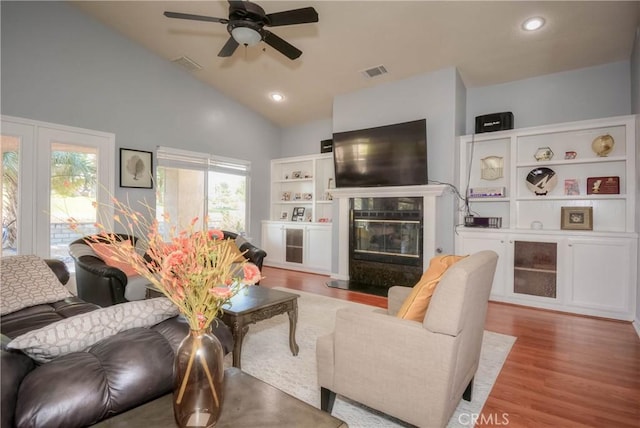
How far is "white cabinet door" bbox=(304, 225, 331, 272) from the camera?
19.0ft

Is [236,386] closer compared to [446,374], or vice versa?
[236,386]

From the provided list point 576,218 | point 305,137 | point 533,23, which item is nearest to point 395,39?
point 533,23

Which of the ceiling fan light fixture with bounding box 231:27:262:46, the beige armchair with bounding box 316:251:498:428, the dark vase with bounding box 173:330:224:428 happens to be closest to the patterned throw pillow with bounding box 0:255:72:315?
the dark vase with bounding box 173:330:224:428

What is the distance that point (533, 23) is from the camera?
331 centimetres

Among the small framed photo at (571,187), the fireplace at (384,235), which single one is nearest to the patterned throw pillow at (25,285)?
the fireplace at (384,235)

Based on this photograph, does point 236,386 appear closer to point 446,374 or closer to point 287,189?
point 446,374

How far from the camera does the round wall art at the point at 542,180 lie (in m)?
4.07

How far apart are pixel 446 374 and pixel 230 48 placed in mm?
3239

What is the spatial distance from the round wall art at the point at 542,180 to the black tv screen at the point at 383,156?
1.37 metres

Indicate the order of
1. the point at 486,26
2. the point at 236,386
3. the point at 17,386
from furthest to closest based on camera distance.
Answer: the point at 486,26, the point at 236,386, the point at 17,386

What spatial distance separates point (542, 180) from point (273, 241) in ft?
15.3

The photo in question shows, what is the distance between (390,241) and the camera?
4.78 m

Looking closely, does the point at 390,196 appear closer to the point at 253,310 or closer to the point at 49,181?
the point at 253,310

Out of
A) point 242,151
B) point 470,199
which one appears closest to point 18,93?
point 242,151
